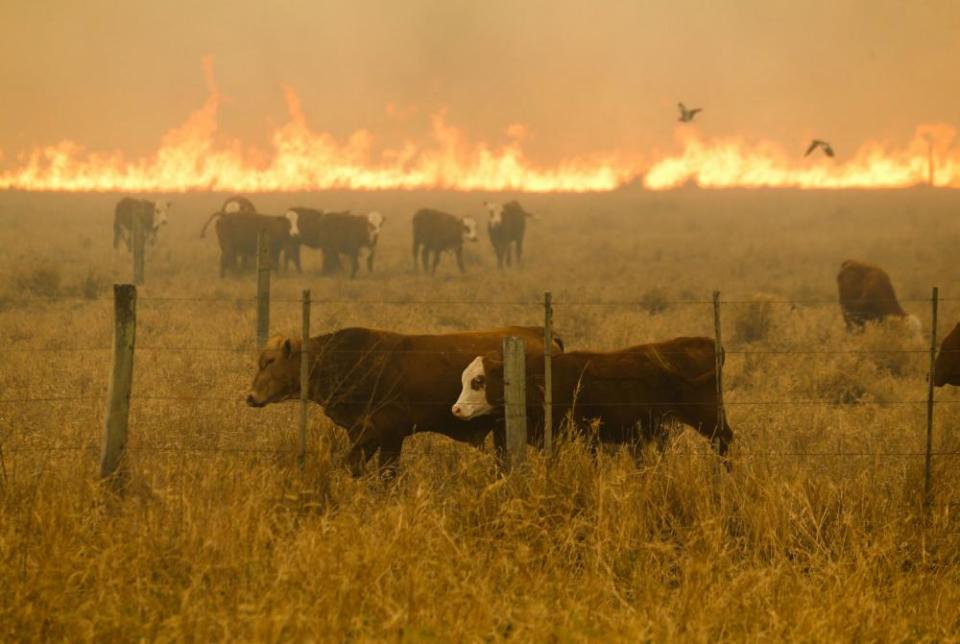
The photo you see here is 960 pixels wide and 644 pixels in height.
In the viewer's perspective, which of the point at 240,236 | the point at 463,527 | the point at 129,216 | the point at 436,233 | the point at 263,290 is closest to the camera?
the point at 463,527

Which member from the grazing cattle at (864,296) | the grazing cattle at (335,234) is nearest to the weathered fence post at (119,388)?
the grazing cattle at (864,296)

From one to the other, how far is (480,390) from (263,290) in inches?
274

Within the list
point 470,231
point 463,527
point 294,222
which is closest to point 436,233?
point 470,231

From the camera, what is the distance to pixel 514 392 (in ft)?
23.4

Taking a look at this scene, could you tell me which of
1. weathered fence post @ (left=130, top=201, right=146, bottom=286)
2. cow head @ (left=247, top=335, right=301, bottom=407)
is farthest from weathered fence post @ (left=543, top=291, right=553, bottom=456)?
weathered fence post @ (left=130, top=201, right=146, bottom=286)

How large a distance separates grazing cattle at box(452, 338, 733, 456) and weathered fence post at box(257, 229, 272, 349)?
6207 mm

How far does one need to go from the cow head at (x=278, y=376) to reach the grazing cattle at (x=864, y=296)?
10546mm

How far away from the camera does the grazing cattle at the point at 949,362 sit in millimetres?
8828

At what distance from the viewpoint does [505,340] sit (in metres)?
7.10

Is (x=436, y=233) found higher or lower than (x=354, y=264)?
higher

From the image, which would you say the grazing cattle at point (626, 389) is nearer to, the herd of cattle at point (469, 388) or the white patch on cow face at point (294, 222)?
the herd of cattle at point (469, 388)

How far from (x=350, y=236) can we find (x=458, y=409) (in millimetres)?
19225

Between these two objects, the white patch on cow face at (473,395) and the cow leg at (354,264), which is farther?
the cow leg at (354,264)

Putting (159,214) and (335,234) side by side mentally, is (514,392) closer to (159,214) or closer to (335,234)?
(335,234)
